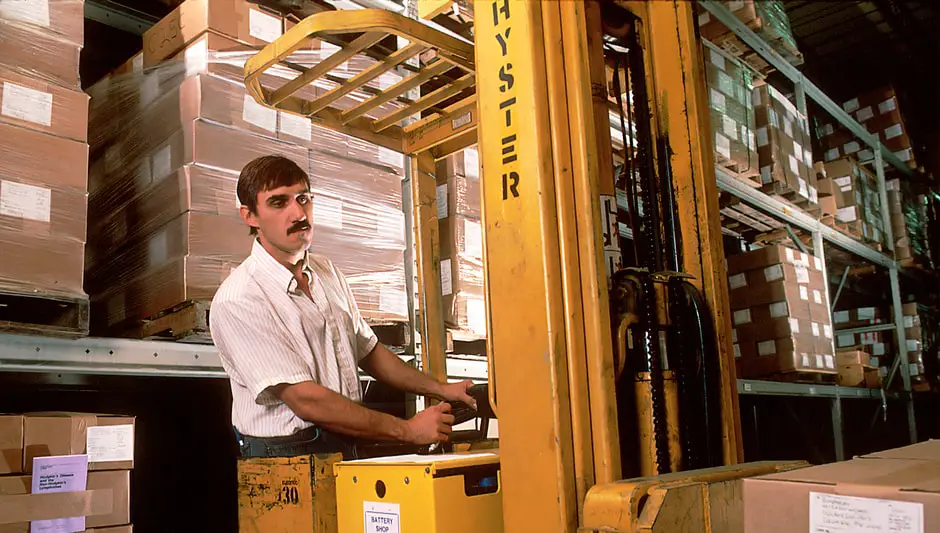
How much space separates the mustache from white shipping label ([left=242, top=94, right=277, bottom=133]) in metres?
0.44

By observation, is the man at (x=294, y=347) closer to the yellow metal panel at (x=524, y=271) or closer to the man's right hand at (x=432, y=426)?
the man's right hand at (x=432, y=426)

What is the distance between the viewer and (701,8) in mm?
6035

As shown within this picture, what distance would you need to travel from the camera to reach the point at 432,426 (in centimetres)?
258

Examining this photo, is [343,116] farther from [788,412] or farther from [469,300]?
[788,412]

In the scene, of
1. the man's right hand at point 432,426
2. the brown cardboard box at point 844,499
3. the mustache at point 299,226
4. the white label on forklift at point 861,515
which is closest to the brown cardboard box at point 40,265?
the mustache at point 299,226

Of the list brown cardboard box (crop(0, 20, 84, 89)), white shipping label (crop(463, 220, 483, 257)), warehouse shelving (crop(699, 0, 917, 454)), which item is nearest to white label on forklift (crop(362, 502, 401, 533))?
brown cardboard box (crop(0, 20, 84, 89))

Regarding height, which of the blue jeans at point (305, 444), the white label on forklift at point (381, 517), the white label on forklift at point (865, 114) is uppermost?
the white label on forklift at point (865, 114)

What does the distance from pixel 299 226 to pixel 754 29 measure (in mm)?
4631

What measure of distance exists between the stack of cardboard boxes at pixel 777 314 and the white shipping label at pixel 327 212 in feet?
13.5

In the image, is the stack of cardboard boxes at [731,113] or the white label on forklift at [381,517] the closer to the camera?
the white label on forklift at [381,517]

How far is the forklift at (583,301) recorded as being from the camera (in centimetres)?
181

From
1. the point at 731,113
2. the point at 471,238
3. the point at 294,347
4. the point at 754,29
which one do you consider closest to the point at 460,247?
the point at 471,238

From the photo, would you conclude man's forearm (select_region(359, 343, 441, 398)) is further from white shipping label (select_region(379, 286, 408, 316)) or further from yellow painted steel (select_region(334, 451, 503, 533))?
yellow painted steel (select_region(334, 451, 503, 533))

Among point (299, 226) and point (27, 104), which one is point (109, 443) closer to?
point (299, 226)
